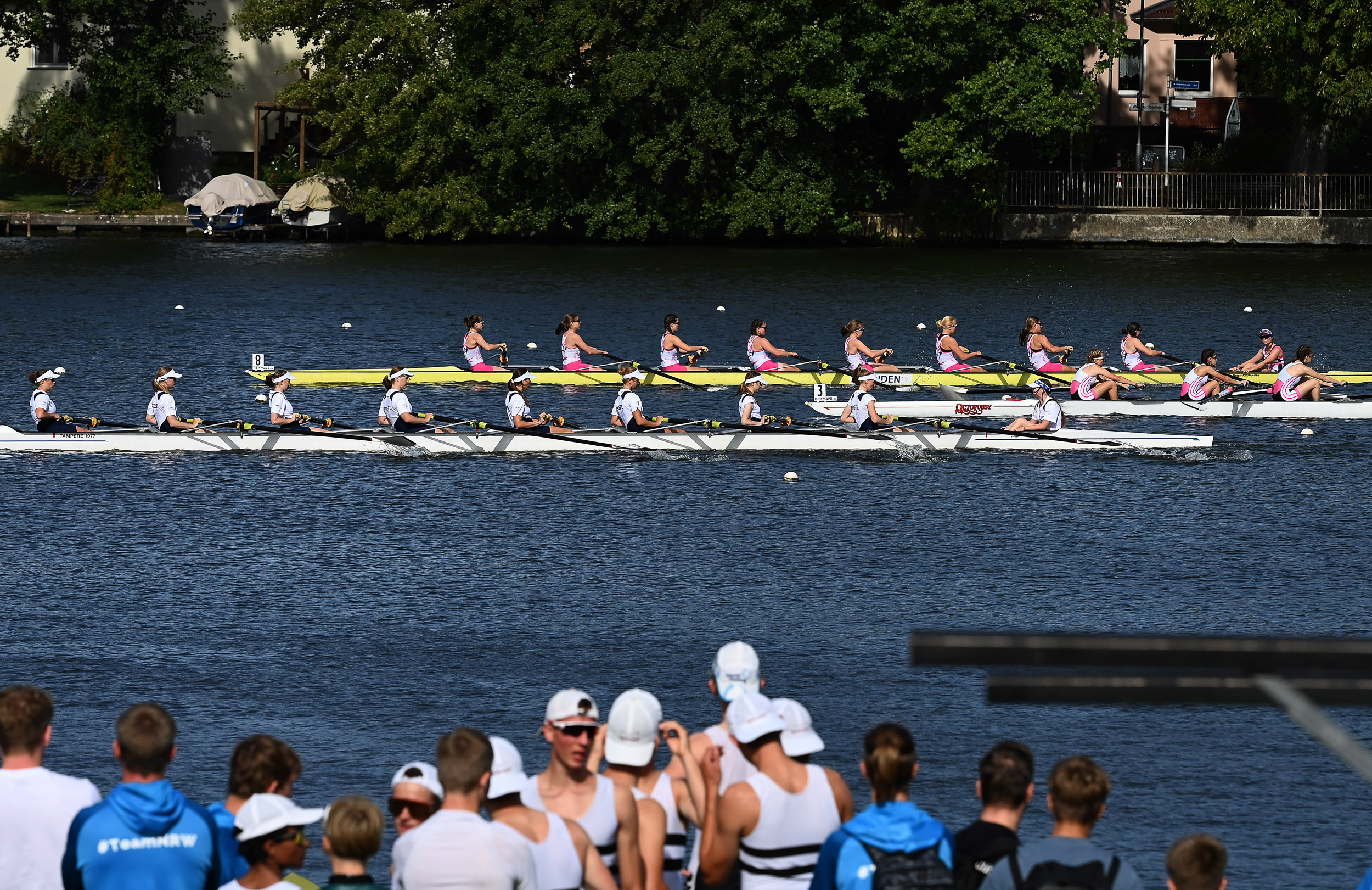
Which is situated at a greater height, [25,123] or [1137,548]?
[25,123]

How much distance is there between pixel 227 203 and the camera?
57.2m

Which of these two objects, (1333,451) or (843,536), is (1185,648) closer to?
(843,536)

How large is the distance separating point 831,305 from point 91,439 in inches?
875

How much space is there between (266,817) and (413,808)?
0.52 meters

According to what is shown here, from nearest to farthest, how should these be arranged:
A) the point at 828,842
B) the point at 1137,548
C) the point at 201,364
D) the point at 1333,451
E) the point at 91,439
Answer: the point at 828,842
the point at 1137,548
the point at 91,439
the point at 1333,451
the point at 201,364

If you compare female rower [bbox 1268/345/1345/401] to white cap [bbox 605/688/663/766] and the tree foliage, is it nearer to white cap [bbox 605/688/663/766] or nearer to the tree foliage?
white cap [bbox 605/688/663/766]

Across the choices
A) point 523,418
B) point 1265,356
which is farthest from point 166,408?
point 1265,356

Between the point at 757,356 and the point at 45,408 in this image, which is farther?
the point at 757,356

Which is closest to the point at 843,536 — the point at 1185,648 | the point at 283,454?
the point at 283,454

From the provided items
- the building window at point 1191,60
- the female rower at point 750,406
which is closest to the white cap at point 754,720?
the female rower at point 750,406

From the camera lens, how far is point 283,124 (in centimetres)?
6266

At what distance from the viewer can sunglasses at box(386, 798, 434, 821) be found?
6281 mm

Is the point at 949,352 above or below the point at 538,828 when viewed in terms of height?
above

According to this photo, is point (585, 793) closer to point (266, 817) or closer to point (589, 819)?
point (589, 819)
